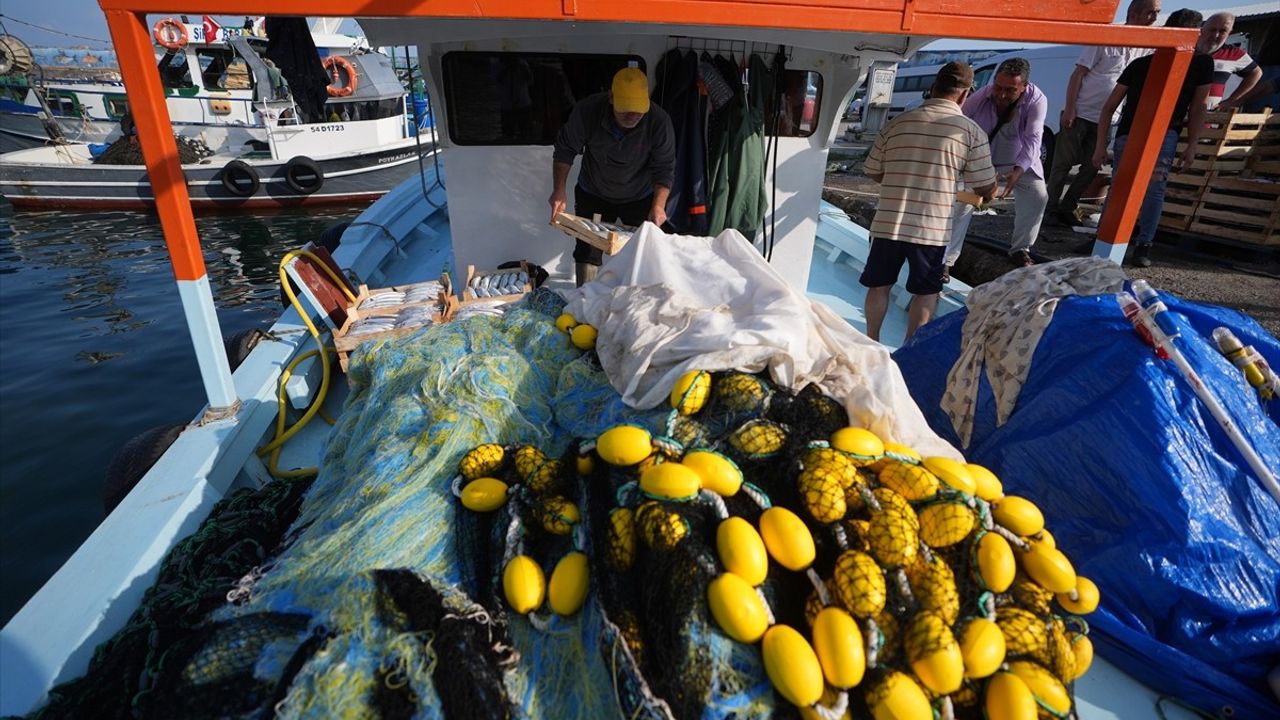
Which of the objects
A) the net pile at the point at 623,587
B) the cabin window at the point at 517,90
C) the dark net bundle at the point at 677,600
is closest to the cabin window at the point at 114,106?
the cabin window at the point at 517,90

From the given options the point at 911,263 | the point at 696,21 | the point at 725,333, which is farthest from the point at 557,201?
the point at 911,263

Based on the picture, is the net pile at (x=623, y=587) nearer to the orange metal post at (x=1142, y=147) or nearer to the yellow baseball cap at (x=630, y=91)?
the yellow baseball cap at (x=630, y=91)

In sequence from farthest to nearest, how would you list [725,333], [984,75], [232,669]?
[984,75] → [725,333] → [232,669]

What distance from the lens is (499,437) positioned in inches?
95.0

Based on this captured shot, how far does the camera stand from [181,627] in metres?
1.96

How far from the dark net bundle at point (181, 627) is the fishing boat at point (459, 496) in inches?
0.4

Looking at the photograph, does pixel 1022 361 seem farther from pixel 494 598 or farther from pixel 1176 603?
pixel 494 598

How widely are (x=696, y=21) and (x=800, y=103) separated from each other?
2.75 metres

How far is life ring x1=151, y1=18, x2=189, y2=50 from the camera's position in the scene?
15.3m

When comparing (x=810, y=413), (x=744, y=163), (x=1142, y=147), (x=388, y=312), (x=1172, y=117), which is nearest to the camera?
(x=810, y=413)

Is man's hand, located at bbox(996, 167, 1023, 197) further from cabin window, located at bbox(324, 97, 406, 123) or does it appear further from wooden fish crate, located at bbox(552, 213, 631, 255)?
cabin window, located at bbox(324, 97, 406, 123)

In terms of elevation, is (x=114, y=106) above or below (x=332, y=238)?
above

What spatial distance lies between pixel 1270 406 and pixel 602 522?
2.64m

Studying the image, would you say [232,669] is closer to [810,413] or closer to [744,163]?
[810,413]
